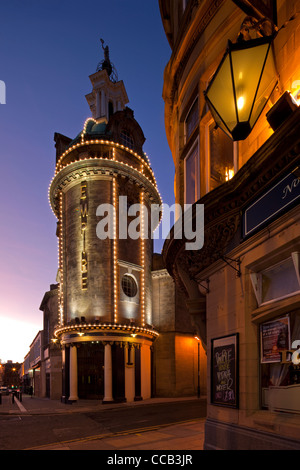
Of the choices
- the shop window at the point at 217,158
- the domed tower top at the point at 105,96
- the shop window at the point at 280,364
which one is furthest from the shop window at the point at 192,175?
the domed tower top at the point at 105,96

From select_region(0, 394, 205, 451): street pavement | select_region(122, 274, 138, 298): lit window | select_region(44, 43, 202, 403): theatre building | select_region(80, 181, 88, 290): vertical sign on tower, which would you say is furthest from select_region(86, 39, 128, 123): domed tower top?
select_region(0, 394, 205, 451): street pavement

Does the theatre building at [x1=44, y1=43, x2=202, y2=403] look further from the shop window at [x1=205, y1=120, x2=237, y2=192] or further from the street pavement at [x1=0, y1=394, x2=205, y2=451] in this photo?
the shop window at [x1=205, y1=120, x2=237, y2=192]

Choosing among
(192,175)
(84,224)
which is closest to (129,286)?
(84,224)

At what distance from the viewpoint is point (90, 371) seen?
1062 inches

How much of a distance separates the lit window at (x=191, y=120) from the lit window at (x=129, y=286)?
1911cm

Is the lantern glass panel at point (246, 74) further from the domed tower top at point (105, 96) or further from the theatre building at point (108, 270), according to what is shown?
the domed tower top at point (105, 96)

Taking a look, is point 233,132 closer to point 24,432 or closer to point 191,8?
point 191,8

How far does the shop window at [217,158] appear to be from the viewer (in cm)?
972

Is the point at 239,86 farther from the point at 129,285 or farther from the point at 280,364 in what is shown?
the point at 129,285

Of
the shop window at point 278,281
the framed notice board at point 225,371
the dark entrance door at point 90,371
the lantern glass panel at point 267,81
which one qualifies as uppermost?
the lantern glass panel at point 267,81

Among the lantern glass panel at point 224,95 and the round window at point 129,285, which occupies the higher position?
the lantern glass panel at point 224,95

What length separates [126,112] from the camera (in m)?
33.4

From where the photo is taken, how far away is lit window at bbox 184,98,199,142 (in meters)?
11.1
